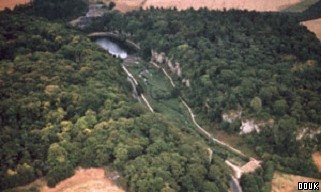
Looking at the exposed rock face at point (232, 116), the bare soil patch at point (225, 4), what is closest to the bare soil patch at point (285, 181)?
the exposed rock face at point (232, 116)

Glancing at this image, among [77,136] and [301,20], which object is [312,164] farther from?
[301,20]

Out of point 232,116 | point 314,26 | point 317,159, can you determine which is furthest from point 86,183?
point 314,26

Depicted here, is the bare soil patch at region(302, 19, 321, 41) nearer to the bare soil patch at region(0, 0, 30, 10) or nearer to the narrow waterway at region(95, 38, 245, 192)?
the narrow waterway at region(95, 38, 245, 192)

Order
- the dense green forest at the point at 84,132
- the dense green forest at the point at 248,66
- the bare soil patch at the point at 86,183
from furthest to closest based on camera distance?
the dense green forest at the point at 248,66 → the dense green forest at the point at 84,132 → the bare soil patch at the point at 86,183

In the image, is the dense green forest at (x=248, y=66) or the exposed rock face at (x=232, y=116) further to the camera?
the exposed rock face at (x=232, y=116)

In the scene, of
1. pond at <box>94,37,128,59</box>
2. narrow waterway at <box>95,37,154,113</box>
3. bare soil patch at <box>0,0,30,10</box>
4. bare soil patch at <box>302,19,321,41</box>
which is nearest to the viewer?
narrow waterway at <box>95,37,154,113</box>

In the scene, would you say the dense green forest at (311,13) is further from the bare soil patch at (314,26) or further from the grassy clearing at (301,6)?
the bare soil patch at (314,26)

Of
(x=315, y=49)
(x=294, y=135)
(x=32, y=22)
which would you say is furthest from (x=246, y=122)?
(x=32, y=22)

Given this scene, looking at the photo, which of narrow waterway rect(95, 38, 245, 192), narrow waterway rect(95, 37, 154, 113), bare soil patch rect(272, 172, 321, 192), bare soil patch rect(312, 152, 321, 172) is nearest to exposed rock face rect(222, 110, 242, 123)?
narrow waterway rect(95, 38, 245, 192)
